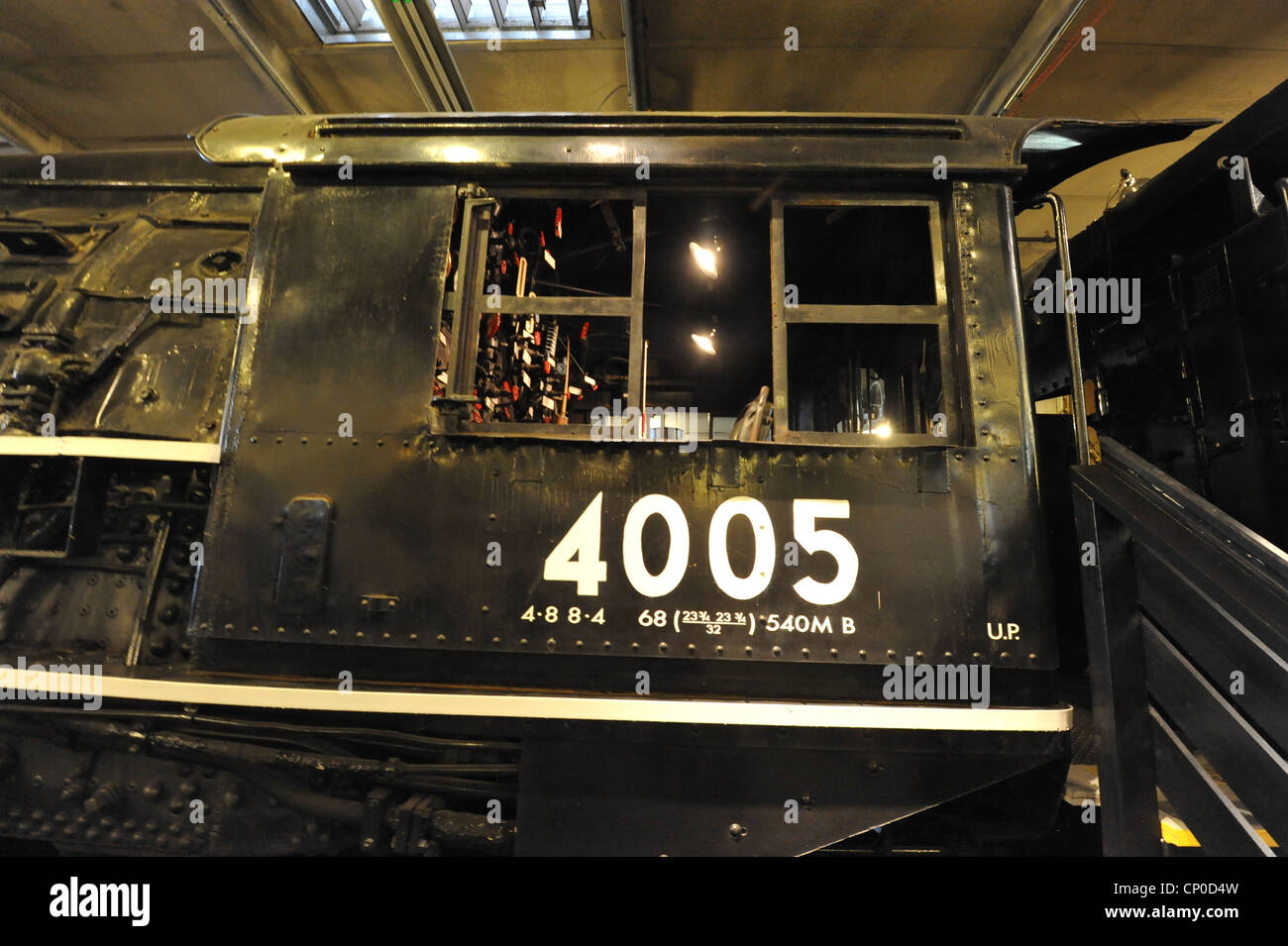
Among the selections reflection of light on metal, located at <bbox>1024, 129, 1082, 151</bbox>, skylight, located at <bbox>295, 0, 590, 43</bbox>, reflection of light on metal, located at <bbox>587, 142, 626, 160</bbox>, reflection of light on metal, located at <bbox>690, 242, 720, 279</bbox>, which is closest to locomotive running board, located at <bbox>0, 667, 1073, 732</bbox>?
reflection of light on metal, located at <bbox>587, 142, 626, 160</bbox>

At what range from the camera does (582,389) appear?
512 centimetres

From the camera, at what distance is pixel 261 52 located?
15.8 feet

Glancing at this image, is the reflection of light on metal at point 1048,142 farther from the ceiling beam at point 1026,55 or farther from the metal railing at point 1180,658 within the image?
the ceiling beam at point 1026,55

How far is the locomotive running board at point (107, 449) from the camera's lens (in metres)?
2.30

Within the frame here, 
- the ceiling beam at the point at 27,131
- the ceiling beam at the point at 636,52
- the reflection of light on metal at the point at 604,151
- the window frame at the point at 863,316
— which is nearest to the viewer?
the window frame at the point at 863,316

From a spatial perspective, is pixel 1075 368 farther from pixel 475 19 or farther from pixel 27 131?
pixel 27 131

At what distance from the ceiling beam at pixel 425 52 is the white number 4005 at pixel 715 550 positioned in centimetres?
399

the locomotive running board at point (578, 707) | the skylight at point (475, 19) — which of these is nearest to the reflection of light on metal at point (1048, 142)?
the locomotive running board at point (578, 707)

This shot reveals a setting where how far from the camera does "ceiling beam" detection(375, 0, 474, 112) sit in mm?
4152

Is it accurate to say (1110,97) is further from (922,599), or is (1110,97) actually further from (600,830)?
(600,830)

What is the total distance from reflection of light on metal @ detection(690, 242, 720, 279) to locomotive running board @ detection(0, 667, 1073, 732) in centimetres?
258

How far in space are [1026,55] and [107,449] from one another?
6.06 metres

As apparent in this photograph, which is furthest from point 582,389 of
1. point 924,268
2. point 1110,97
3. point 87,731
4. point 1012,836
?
point 1110,97

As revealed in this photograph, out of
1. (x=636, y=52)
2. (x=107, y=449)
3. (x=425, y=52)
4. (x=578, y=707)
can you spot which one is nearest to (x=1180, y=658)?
(x=578, y=707)
